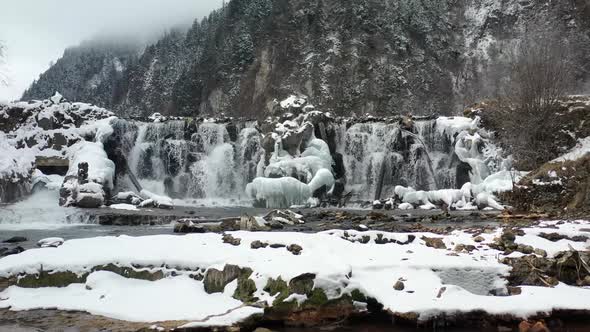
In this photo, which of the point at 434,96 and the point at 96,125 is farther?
the point at 434,96

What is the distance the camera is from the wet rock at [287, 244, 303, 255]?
30.5ft

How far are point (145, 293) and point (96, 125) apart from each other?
2534 cm

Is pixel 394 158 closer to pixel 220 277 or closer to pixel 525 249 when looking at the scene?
pixel 525 249

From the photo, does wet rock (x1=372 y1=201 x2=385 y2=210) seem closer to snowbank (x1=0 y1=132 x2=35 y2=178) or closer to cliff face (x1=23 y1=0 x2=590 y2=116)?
snowbank (x1=0 y1=132 x2=35 y2=178)

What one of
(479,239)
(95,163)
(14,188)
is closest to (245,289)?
(479,239)

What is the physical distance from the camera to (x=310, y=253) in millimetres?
9188

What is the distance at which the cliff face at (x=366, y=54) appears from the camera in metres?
58.9

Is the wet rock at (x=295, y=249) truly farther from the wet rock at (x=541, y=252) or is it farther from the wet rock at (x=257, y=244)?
the wet rock at (x=541, y=252)

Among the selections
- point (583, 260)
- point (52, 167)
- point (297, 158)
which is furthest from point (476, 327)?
point (52, 167)

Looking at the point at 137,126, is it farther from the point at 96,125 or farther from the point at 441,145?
the point at 441,145

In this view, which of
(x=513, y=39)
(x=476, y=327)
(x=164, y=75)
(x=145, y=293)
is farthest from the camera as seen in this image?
(x=164, y=75)

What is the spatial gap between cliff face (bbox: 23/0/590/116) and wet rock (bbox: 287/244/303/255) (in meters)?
44.4

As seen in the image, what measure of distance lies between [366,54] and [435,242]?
5438cm

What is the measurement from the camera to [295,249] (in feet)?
30.8
